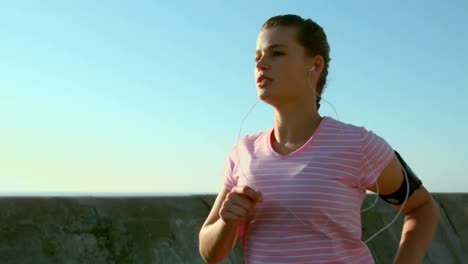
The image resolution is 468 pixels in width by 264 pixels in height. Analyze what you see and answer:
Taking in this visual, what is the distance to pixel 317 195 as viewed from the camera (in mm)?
2070

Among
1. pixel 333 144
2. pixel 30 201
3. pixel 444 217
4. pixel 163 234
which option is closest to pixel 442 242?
pixel 444 217

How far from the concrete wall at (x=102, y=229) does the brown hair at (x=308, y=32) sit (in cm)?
164

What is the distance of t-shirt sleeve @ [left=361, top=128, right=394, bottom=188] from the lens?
2.13 m

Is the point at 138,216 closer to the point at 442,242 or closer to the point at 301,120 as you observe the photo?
the point at 301,120

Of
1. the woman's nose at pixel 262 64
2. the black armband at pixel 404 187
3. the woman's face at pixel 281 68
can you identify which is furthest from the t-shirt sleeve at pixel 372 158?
the woman's nose at pixel 262 64

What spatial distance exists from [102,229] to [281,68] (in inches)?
68.3

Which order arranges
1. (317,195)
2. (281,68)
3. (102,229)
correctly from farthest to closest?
1. (102,229)
2. (281,68)
3. (317,195)

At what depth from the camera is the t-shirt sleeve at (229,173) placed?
7.66ft

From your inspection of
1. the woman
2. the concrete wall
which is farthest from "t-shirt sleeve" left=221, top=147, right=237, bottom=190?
the concrete wall

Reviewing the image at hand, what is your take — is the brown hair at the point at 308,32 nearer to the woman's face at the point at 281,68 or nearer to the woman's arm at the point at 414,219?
the woman's face at the point at 281,68

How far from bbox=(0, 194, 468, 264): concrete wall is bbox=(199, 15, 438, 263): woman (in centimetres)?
132

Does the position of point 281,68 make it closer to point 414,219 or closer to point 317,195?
point 317,195

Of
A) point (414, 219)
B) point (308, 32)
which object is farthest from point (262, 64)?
point (414, 219)

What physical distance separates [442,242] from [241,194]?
403 centimetres
